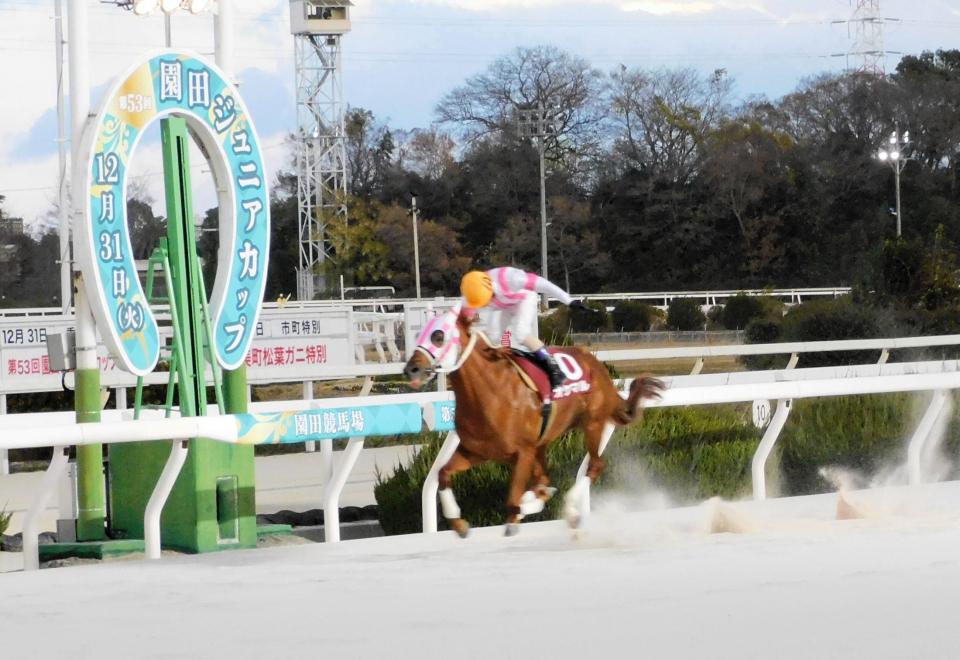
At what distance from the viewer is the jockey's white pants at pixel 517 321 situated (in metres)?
5.98


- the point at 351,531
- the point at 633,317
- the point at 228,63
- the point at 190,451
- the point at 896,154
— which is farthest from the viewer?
the point at 896,154

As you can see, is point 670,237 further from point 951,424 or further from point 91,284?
point 91,284

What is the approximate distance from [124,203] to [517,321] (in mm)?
2160

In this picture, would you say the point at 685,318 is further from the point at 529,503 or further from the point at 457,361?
the point at 457,361

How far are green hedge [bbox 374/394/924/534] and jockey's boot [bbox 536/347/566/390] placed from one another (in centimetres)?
219

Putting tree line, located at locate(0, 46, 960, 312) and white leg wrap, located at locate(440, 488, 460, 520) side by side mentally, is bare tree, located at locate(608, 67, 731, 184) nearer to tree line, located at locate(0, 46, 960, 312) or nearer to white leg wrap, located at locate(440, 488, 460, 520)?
tree line, located at locate(0, 46, 960, 312)

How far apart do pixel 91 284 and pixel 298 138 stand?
45625mm

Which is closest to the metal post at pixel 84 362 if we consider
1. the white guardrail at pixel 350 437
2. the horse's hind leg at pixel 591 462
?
the white guardrail at pixel 350 437

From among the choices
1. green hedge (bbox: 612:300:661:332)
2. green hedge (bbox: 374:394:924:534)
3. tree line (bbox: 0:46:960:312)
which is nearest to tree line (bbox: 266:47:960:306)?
tree line (bbox: 0:46:960:312)

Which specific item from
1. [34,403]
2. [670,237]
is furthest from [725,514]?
[670,237]

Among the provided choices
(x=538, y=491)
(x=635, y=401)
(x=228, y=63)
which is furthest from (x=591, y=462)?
(x=228, y=63)

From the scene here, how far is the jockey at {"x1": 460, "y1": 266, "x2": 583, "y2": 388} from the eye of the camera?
5.87 metres

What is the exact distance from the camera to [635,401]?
650cm

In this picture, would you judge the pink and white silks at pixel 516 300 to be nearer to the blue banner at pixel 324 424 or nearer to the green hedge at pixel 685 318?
the blue banner at pixel 324 424
